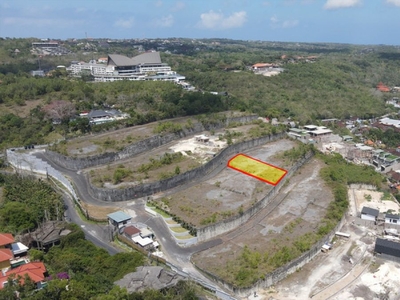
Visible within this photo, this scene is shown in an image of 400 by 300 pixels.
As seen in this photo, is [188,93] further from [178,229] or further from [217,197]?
[178,229]

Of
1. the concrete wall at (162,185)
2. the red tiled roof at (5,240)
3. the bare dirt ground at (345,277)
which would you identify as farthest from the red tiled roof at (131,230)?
the bare dirt ground at (345,277)

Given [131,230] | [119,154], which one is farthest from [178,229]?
[119,154]

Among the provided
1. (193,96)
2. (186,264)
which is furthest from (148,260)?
(193,96)

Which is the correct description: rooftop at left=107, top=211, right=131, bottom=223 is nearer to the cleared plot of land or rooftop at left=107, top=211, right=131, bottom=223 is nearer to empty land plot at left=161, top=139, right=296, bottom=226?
empty land plot at left=161, top=139, right=296, bottom=226

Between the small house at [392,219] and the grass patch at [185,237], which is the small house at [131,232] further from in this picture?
the small house at [392,219]

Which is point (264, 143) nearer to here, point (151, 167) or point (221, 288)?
point (151, 167)

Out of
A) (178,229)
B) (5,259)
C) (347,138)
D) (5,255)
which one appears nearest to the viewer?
(5,259)
